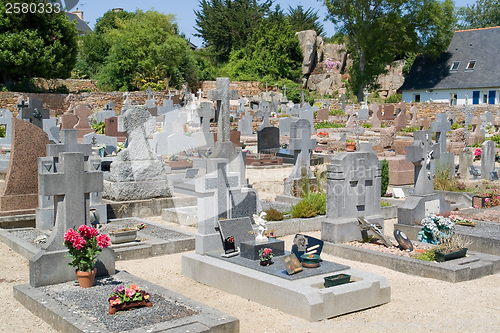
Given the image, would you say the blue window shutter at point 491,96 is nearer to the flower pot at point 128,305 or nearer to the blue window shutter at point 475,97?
the blue window shutter at point 475,97

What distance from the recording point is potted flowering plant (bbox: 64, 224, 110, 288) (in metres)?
6.52

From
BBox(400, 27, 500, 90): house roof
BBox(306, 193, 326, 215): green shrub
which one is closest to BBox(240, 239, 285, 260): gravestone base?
BBox(306, 193, 326, 215): green shrub

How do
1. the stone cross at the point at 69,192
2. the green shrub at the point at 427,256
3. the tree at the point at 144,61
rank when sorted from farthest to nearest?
the tree at the point at 144,61 < the green shrub at the point at 427,256 < the stone cross at the point at 69,192

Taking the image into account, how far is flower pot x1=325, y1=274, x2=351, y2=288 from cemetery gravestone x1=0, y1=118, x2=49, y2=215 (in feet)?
21.6

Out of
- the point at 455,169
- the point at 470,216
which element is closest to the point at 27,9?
the point at 455,169

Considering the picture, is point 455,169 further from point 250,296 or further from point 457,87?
point 457,87

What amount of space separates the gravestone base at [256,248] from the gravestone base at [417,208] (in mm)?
3255

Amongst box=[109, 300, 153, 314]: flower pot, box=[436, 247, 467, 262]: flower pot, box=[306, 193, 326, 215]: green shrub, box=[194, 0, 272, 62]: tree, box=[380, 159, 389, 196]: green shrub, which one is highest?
box=[194, 0, 272, 62]: tree

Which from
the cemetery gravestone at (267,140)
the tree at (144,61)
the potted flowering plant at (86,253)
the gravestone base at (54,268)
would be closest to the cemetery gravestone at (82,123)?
the cemetery gravestone at (267,140)

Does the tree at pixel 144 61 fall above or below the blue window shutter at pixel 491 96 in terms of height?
above

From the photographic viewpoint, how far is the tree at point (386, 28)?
4453 centimetres

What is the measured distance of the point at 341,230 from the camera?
29.8ft

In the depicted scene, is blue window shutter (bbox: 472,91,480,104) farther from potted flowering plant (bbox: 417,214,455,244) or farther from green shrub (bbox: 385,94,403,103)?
potted flowering plant (bbox: 417,214,455,244)

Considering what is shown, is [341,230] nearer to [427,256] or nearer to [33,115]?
[427,256]
